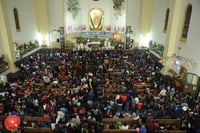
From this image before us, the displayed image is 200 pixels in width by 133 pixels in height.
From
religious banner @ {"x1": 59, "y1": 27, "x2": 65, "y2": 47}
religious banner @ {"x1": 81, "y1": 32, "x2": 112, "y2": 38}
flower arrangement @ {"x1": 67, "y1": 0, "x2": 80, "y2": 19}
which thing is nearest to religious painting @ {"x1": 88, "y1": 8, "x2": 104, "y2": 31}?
religious banner @ {"x1": 81, "y1": 32, "x2": 112, "y2": 38}

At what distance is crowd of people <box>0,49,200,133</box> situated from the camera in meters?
7.23

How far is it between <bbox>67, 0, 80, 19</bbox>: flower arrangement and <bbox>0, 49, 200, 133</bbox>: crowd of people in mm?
14105

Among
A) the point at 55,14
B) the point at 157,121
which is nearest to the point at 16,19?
the point at 55,14

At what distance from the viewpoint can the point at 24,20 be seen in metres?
19.9

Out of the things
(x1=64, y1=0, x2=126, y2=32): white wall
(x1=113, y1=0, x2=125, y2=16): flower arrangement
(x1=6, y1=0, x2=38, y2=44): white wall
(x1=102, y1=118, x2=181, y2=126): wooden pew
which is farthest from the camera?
(x1=64, y1=0, x2=126, y2=32): white wall

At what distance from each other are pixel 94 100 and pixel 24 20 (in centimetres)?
1585

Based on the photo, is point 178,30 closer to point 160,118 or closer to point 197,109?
point 197,109

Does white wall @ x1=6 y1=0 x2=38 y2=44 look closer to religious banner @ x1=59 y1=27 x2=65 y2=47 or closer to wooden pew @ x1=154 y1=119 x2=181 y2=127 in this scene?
religious banner @ x1=59 y1=27 x2=65 y2=47

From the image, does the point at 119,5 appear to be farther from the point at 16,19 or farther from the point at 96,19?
the point at 16,19

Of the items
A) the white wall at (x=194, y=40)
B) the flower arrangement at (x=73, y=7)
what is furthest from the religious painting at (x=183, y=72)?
the flower arrangement at (x=73, y=7)

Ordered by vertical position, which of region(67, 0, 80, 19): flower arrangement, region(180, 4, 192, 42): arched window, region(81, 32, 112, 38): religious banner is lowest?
region(81, 32, 112, 38): religious banner

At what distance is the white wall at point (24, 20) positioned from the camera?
59.4 feet

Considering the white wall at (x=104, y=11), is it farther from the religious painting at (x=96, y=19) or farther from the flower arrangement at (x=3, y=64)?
the flower arrangement at (x=3, y=64)

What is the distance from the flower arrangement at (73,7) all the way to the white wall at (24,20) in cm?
542
